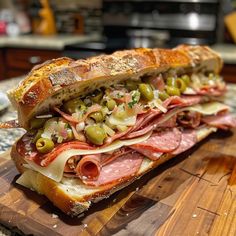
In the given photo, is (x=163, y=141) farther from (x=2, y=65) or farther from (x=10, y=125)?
(x=2, y=65)

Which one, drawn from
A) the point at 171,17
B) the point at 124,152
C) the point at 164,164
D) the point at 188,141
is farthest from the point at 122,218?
the point at 171,17

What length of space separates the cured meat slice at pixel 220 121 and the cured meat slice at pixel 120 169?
0.49 metres

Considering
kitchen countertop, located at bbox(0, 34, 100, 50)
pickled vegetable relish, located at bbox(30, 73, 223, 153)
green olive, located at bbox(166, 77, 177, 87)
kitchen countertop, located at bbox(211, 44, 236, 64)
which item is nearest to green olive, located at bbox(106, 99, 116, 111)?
pickled vegetable relish, located at bbox(30, 73, 223, 153)

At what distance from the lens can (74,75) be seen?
3.37ft

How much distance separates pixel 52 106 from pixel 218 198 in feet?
1.99

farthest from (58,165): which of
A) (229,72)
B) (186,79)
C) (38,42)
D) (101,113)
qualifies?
(38,42)

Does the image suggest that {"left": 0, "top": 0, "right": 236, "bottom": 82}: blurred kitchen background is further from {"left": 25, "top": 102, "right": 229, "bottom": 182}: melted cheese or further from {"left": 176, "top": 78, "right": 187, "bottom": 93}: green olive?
{"left": 25, "top": 102, "right": 229, "bottom": 182}: melted cheese

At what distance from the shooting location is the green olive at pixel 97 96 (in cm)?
111

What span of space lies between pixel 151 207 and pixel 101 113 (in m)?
0.34

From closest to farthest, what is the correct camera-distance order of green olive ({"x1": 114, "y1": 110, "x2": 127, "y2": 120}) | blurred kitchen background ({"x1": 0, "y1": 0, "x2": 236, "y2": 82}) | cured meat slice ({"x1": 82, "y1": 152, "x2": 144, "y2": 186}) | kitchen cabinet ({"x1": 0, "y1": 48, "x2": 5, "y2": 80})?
cured meat slice ({"x1": 82, "y1": 152, "x2": 144, "y2": 186})
green olive ({"x1": 114, "y1": 110, "x2": 127, "y2": 120})
blurred kitchen background ({"x1": 0, "y1": 0, "x2": 236, "y2": 82})
kitchen cabinet ({"x1": 0, "y1": 48, "x2": 5, "y2": 80})

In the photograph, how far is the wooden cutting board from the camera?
90 centimetres

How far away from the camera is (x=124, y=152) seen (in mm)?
1137

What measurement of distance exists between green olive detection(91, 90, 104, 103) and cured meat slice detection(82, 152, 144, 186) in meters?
0.21

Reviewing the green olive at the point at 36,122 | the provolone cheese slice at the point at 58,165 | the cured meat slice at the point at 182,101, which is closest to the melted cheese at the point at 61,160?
the provolone cheese slice at the point at 58,165
